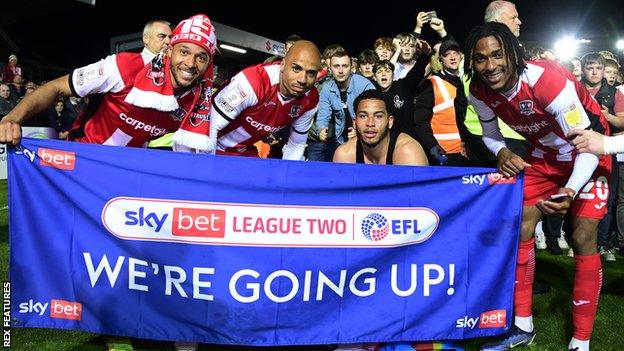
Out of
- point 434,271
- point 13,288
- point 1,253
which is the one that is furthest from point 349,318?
point 1,253

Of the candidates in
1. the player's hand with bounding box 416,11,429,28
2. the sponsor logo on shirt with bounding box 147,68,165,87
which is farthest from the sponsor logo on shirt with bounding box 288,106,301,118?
the player's hand with bounding box 416,11,429,28

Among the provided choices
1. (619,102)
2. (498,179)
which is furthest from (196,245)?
(619,102)

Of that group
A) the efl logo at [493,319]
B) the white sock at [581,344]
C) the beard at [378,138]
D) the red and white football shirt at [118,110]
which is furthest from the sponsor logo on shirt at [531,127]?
the red and white football shirt at [118,110]

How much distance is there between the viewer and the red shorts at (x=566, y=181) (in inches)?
129

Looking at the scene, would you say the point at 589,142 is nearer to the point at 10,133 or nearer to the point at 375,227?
the point at 375,227

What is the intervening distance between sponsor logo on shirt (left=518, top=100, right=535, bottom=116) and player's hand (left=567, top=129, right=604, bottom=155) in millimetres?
367

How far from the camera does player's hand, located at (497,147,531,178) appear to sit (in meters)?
3.28

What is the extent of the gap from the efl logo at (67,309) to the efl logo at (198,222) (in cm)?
73

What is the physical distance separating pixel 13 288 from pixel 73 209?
567mm

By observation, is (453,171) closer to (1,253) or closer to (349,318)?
(349,318)

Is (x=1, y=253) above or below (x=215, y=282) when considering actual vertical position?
below

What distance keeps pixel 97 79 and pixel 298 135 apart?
174 cm

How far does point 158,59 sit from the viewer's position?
350 centimetres

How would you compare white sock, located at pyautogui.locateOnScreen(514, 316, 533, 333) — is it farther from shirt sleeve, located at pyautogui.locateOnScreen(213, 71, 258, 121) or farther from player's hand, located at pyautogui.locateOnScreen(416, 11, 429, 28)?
player's hand, located at pyautogui.locateOnScreen(416, 11, 429, 28)
